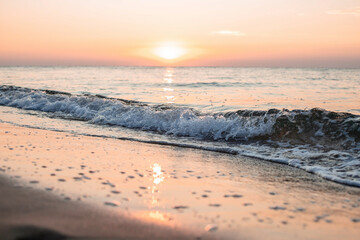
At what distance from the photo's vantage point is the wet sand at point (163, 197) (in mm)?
3061

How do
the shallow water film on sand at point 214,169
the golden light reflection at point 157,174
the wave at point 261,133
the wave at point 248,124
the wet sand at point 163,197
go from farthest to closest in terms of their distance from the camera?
the wave at point 248,124
the wave at point 261,133
the golden light reflection at point 157,174
the shallow water film on sand at point 214,169
the wet sand at point 163,197

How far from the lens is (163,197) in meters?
3.94

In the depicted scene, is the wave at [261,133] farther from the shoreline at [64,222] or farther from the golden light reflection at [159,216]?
the shoreline at [64,222]

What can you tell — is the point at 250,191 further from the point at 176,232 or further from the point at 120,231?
the point at 120,231

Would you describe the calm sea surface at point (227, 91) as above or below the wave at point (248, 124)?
above

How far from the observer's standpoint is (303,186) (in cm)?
496

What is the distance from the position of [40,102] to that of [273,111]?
436 inches

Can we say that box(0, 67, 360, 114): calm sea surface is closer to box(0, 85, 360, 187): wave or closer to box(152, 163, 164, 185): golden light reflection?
box(0, 85, 360, 187): wave

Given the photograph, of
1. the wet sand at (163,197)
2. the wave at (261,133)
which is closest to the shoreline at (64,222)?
the wet sand at (163,197)

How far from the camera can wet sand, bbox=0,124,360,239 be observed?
10.0ft

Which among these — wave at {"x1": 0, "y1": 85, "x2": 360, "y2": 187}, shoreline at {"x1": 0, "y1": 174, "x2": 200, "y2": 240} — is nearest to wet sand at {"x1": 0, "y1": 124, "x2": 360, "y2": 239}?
shoreline at {"x1": 0, "y1": 174, "x2": 200, "y2": 240}

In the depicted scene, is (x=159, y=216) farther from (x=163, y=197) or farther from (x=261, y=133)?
(x=261, y=133)

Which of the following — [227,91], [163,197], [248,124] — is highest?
[227,91]

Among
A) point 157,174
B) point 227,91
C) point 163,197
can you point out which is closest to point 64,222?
point 163,197
